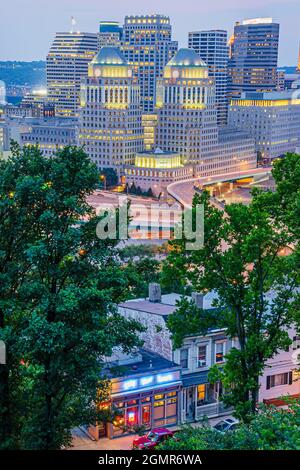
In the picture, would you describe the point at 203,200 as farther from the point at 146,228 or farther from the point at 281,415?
the point at 146,228

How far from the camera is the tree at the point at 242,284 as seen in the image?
34000 millimetres

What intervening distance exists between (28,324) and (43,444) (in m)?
4.94

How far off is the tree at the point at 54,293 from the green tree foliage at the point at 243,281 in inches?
155

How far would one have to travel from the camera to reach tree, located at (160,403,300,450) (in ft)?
A: 77.9

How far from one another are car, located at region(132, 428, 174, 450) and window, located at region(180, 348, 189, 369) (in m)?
5.63

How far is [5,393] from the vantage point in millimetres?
31625

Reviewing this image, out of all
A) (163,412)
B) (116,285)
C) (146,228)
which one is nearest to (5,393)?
(116,285)

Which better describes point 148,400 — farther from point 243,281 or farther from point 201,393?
point 243,281

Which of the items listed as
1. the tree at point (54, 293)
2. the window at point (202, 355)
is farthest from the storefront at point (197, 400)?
the tree at point (54, 293)

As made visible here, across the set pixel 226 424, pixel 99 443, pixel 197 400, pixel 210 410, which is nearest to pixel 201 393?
pixel 197 400

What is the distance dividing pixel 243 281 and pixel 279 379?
18547 millimetres

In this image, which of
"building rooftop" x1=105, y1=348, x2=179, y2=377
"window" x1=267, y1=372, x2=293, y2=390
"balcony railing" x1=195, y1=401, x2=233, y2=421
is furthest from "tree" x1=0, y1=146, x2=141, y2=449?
"window" x1=267, y1=372, x2=293, y2=390

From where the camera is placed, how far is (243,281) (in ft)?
115

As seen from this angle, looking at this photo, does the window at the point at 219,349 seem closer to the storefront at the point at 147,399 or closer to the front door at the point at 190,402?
the front door at the point at 190,402
